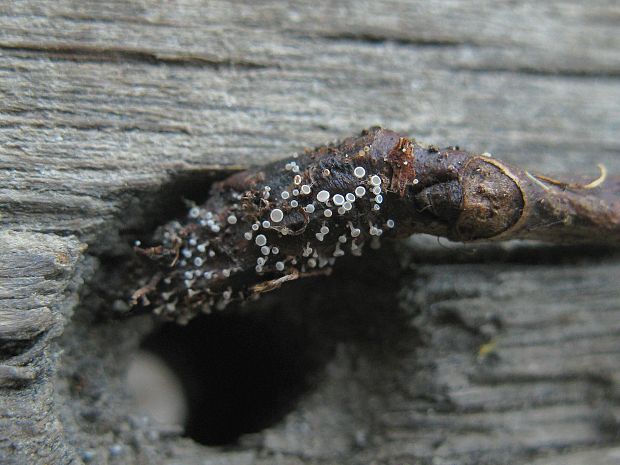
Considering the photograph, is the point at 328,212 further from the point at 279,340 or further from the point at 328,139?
the point at 279,340

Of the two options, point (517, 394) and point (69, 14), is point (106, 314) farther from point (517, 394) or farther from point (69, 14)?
point (517, 394)

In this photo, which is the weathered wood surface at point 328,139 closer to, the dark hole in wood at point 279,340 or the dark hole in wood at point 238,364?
the dark hole in wood at point 279,340

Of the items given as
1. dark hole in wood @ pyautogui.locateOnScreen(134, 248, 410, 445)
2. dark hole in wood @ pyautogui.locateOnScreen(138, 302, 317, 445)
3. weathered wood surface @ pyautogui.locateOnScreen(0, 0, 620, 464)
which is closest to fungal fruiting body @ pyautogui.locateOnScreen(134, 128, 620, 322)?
weathered wood surface @ pyautogui.locateOnScreen(0, 0, 620, 464)

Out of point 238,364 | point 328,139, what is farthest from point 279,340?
point 328,139

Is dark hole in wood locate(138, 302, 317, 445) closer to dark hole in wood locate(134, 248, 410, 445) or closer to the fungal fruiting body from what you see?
dark hole in wood locate(134, 248, 410, 445)

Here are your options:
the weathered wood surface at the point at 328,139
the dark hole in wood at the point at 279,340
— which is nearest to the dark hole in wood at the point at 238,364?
the dark hole in wood at the point at 279,340
